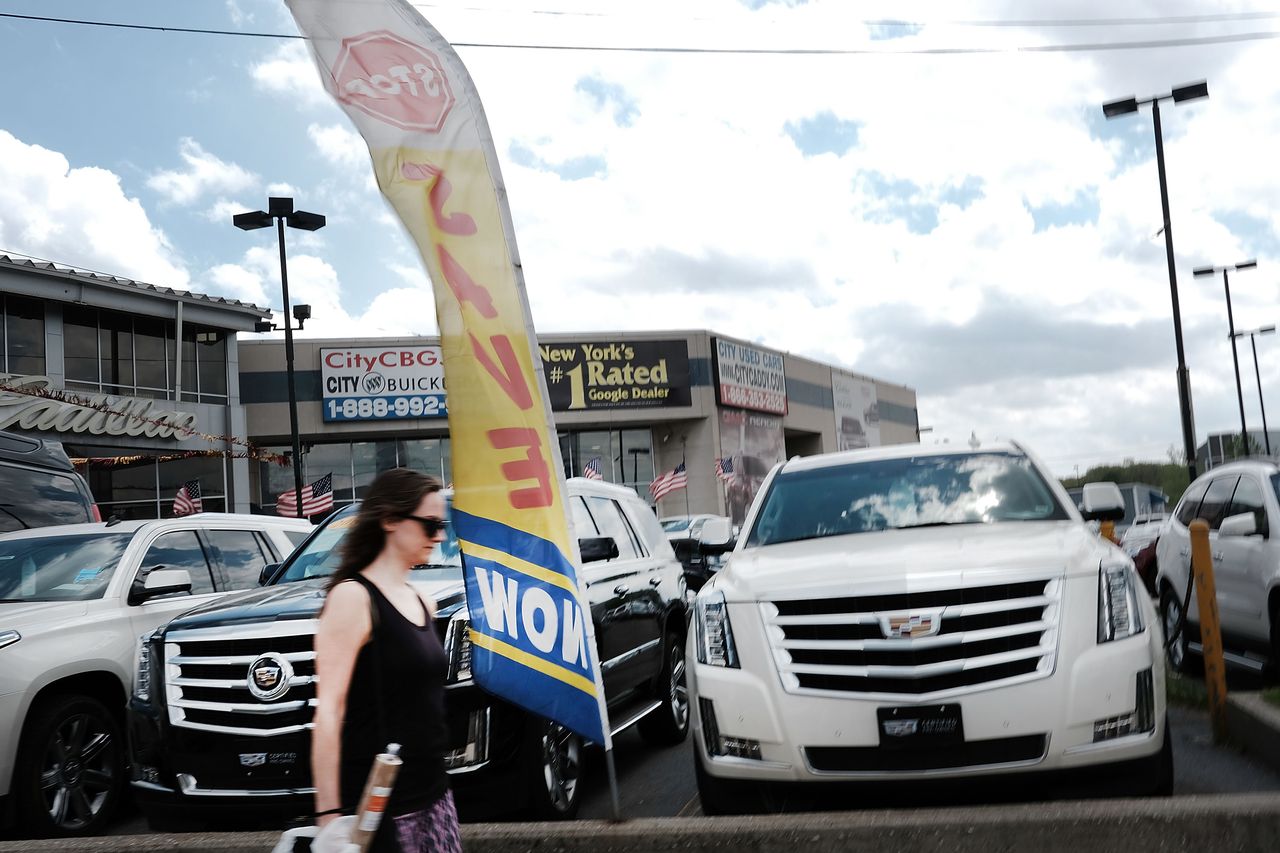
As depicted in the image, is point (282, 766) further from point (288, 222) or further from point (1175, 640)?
point (288, 222)

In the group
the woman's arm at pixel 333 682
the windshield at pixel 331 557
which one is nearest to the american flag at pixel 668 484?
the windshield at pixel 331 557

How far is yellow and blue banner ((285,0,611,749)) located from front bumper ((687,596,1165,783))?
2.12 feet

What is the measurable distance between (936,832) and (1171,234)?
930 inches

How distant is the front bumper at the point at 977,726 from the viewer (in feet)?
14.8

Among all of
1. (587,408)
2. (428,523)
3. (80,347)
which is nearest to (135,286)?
(80,347)

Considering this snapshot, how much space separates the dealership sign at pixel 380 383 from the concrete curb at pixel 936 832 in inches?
1510

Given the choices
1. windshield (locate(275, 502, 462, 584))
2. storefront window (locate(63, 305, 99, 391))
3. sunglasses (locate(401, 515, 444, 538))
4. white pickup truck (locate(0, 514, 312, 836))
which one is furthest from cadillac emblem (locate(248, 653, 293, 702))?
storefront window (locate(63, 305, 99, 391))

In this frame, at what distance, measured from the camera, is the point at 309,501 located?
1179 inches

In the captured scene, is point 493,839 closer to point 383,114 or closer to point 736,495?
point 383,114

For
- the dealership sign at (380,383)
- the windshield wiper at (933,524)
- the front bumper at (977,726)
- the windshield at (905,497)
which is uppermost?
the dealership sign at (380,383)

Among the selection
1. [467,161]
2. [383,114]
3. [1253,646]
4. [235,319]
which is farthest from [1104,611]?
[235,319]

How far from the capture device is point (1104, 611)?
4.77 meters

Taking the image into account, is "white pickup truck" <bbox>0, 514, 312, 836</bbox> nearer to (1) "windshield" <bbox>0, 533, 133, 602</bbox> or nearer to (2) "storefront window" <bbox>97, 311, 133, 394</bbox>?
(1) "windshield" <bbox>0, 533, 133, 602</bbox>

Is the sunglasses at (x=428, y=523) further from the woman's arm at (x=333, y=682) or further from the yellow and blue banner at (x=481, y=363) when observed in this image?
the yellow and blue banner at (x=481, y=363)
